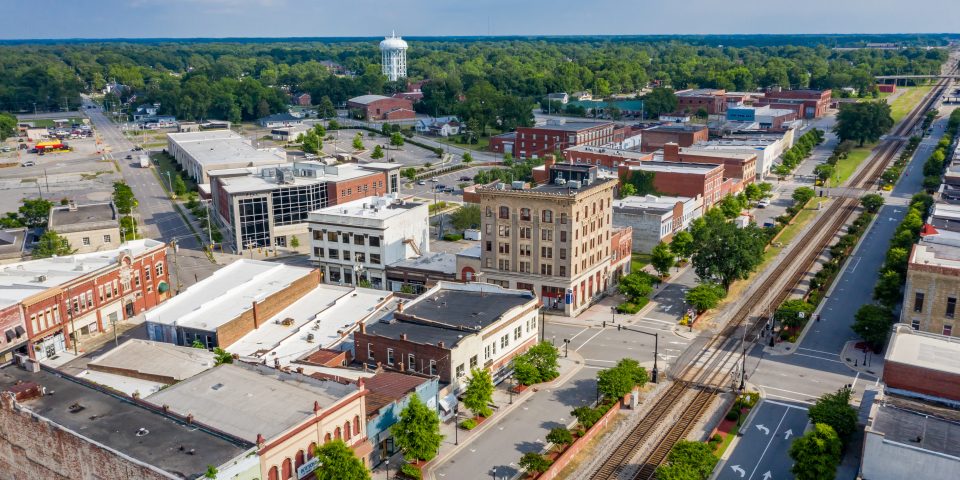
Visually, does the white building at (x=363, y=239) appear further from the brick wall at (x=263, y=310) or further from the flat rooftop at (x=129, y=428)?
the flat rooftop at (x=129, y=428)

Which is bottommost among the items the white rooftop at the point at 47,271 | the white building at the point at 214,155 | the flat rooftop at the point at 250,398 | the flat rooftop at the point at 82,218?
the flat rooftop at the point at 250,398

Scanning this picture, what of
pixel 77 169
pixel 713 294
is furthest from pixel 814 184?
pixel 77 169

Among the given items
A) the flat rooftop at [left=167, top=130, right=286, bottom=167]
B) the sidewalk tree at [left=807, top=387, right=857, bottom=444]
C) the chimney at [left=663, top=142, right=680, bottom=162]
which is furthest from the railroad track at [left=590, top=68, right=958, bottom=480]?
the flat rooftop at [left=167, top=130, right=286, bottom=167]

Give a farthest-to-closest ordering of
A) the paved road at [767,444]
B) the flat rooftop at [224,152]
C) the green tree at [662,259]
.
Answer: the flat rooftop at [224,152] < the green tree at [662,259] < the paved road at [767,444]

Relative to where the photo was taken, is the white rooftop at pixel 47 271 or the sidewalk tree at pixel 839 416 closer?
the sidewalk tree at pixel 839 416

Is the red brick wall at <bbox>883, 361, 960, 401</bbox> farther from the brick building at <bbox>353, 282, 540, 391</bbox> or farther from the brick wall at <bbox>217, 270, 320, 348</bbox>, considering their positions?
the brick wall at <bbox>217, 270, 320, 348</bbox>

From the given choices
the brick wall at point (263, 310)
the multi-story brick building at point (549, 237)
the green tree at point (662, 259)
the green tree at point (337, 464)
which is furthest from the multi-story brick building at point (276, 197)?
the green tree at point (337, 464)

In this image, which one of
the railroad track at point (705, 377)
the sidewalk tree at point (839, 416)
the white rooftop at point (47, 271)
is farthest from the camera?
the white rooftop at point (47, 271)
